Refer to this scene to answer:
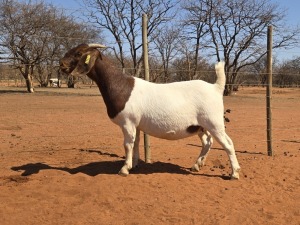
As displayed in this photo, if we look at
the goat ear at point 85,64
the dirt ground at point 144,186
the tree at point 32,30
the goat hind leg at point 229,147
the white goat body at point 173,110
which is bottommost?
the dirt ground at point 144,186

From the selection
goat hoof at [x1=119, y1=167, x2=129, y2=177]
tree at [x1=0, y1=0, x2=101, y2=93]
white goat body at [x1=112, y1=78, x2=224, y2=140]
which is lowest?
goat hoof at [x1=119, y1=167, x2=129, y2=177]

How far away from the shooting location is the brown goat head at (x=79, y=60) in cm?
538

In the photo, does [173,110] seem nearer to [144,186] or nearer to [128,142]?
[128,142]

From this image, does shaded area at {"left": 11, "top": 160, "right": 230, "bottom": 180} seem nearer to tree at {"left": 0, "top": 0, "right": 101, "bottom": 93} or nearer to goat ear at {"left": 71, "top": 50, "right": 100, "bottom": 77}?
goat ear at {"left": 71, "top": 50, "right": 100, "bottom": 77}

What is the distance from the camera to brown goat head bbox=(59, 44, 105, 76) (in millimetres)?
5383

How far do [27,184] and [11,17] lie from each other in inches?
1150

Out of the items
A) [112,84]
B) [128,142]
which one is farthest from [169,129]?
[112,84]

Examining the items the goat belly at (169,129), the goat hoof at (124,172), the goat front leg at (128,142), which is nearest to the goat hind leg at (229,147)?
the goat belly at (169,129)

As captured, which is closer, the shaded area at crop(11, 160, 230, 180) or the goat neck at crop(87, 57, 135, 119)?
the goat neck at crop(87, 57, 135, 119)

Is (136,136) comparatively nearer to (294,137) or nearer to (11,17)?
(294,137)

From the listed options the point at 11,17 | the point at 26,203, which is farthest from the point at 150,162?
the point at 11,17

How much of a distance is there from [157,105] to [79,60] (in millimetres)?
1366

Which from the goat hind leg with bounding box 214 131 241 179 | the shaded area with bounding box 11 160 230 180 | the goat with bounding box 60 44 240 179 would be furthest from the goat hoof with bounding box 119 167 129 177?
the goat hind leg with bounding box 214 131 241 179

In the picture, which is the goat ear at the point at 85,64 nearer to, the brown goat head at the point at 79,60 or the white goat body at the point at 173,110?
the brown goat head at the point at 79,60
